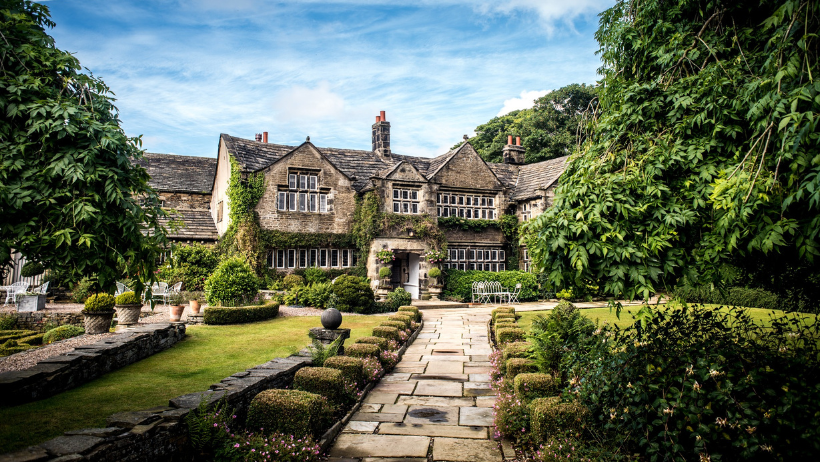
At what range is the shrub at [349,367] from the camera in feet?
25.5

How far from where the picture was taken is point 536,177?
28.8 metres

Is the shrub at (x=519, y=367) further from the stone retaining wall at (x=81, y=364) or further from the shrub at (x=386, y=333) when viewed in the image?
the stone retaining wall at (x=81, y=364)

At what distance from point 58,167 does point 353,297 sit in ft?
48.2

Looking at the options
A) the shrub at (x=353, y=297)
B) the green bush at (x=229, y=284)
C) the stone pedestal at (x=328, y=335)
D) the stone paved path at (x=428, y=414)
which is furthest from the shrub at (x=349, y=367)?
the shrub at (x=353, y=297)

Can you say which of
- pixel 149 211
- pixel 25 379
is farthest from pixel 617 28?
pixel 25 379

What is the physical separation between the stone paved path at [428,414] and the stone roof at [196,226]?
1717 cm

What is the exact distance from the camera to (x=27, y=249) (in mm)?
4520

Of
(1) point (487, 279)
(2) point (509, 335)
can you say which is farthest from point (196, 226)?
(2) point (509, 335)

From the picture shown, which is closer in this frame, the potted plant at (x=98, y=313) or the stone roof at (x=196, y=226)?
the potted plant at (x=98, y=313)

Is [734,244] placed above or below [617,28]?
below

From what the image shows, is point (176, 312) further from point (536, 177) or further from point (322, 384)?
point (536, 177)

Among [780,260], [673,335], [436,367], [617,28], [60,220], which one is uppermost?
[617,28]

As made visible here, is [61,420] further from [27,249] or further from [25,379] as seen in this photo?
[27,249]

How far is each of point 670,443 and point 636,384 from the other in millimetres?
646
